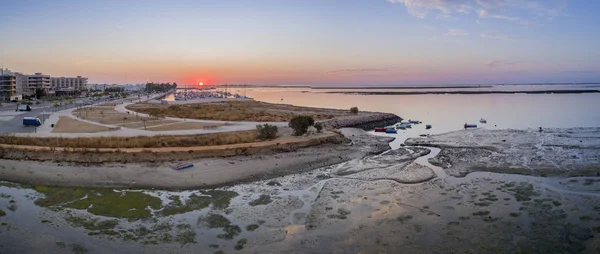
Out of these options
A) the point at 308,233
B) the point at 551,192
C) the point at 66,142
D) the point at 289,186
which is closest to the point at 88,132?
the point at 66,142

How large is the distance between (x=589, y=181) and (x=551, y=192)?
12.5 ft

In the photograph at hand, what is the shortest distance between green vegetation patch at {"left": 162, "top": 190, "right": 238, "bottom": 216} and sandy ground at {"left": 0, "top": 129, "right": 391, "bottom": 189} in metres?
1.56

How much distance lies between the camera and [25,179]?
20281 mm

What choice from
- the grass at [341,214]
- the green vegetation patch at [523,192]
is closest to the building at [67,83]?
the grass at [341,214]

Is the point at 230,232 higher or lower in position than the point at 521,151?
lower

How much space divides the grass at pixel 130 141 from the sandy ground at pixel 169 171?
2.38 m

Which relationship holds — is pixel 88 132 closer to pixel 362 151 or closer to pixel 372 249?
pixel 362 151

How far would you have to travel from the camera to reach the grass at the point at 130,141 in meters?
27.3

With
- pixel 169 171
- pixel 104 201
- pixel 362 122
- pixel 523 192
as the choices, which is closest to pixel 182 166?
pixel 169 171

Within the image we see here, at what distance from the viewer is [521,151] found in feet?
→ 96.0

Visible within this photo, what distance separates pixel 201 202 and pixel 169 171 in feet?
19.1

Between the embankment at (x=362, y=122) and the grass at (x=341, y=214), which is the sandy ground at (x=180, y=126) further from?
the grass at (x=341, y=214)

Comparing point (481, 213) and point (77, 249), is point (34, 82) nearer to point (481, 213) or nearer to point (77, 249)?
point (77, 249)

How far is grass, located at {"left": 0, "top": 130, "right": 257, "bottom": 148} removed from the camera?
27.3 m
